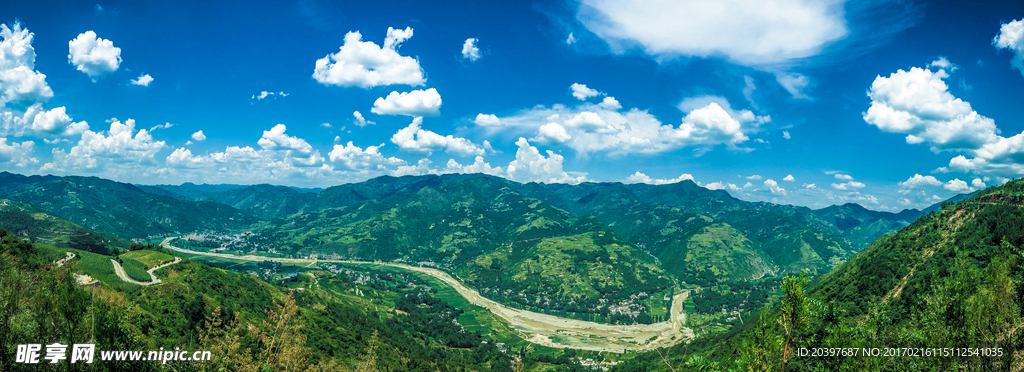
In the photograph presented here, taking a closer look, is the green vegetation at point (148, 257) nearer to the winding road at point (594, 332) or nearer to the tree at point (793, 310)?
the tree at point (793, 310)

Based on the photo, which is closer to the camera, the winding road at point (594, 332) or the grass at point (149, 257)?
the grass at point (149, 257)

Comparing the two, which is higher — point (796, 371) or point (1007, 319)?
point (1007, 319)

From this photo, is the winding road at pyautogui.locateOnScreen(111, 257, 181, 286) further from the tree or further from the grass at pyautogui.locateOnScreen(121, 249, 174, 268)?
the tree

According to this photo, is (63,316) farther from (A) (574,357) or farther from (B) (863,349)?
(A) (574,357)

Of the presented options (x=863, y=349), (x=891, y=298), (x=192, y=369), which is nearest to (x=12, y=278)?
(x=192, y=369)

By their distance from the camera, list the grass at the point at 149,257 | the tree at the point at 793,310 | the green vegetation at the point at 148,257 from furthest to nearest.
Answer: the grass at the point at 149,257 < the green vegetation at the point at 148,257 < the tree at the point at 793,310

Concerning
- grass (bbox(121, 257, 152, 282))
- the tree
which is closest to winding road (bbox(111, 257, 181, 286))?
grass (bbox(121, 257, 152, 282))

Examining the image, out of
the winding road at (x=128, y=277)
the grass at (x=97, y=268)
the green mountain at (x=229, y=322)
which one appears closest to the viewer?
the green mountain at (x=229, y=322)

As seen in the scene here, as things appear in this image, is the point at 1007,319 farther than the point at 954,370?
Yes

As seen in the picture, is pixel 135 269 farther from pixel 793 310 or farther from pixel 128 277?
pixel 793 310

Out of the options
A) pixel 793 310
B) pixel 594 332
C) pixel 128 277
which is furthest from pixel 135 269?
pixel 594 332

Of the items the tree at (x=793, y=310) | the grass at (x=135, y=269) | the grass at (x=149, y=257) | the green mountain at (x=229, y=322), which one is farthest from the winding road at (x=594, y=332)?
the tree at (x=793, y=310)
